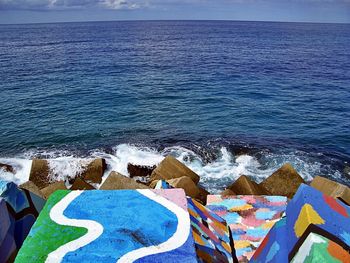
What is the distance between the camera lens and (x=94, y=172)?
19.7m

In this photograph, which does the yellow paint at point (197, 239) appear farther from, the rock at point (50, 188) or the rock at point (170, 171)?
the rock at point (170, 171)

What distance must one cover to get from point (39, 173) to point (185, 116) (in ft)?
50.2

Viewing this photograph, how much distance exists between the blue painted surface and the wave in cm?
1289

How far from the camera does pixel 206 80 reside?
1805 inches

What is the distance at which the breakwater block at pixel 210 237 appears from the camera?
738 cm

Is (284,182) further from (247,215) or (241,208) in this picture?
(247,215)

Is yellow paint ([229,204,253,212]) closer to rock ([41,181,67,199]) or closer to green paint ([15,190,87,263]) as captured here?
green paint ([15,190,87,263])

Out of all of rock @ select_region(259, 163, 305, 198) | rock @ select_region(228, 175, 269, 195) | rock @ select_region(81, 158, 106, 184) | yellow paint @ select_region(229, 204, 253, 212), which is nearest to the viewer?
yellow paint @ select_region(229, 204, 253, 212)

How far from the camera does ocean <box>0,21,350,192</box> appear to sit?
23.5m

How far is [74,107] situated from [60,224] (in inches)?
1164

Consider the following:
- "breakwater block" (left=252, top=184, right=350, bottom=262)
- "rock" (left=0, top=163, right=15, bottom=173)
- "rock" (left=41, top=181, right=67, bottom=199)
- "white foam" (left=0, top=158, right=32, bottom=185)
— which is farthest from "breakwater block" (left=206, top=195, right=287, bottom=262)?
"rock" (left=0, top=163, right=15, bottom=173)

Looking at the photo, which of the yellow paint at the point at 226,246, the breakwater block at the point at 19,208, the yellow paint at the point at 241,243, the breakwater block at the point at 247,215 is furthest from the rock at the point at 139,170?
the yellow paint at the point at 226,246

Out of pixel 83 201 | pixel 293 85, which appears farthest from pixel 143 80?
pixel 83 201

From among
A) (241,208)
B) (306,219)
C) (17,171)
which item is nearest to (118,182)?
(241,208)
